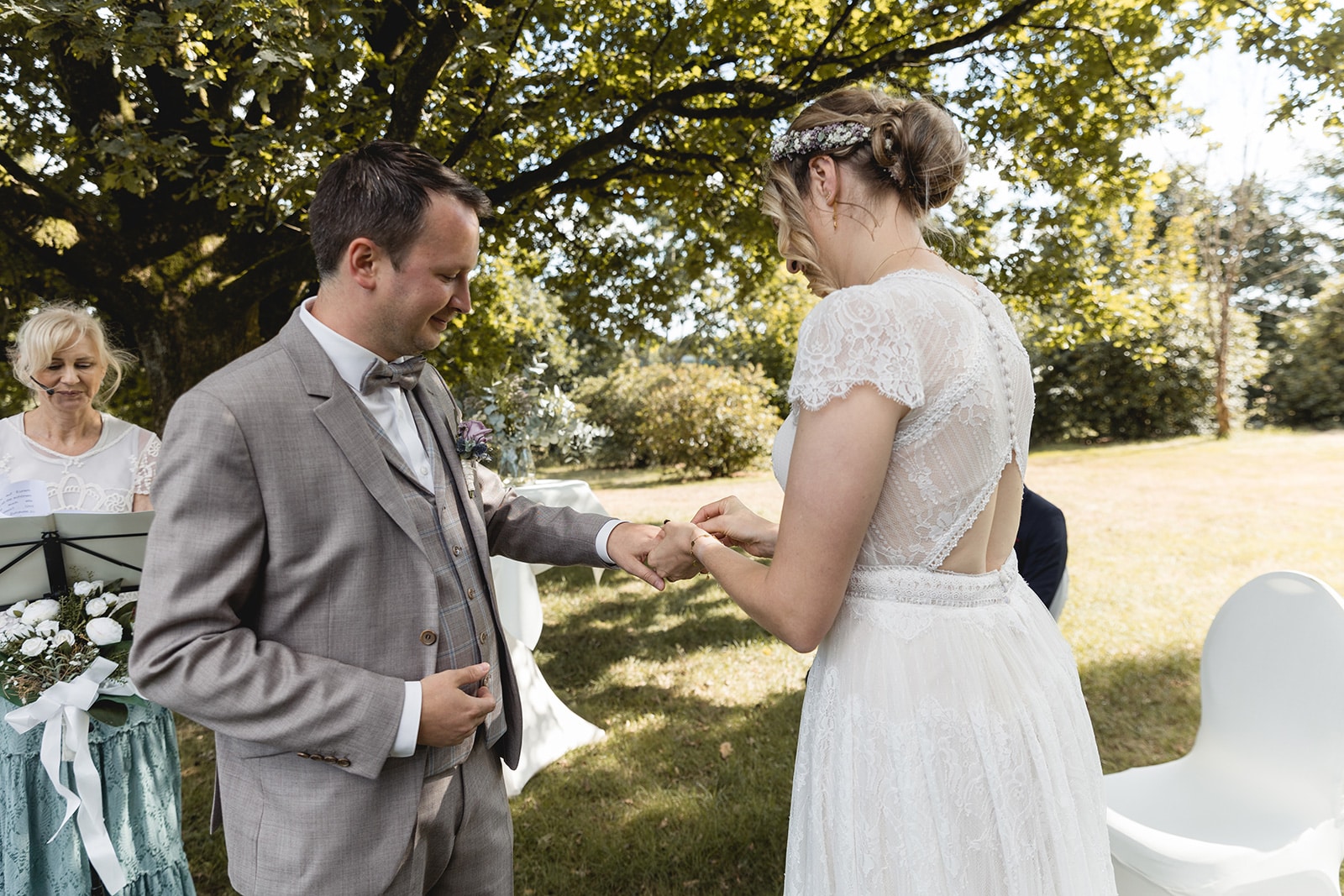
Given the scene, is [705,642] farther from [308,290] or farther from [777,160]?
[777,160]

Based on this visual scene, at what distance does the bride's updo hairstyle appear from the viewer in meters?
1.64

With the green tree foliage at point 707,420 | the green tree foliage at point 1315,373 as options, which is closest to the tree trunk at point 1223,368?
the green tree foliage at point 1315,373

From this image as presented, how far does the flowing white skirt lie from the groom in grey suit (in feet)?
2.35

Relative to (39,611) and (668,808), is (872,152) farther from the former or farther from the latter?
(668,808)

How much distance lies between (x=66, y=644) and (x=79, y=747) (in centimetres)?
31

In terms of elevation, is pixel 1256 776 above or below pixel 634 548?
below

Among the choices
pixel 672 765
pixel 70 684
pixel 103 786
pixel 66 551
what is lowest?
pixel 672 765

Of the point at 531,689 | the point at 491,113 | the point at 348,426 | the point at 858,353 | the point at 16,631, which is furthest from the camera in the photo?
the point at 491,113

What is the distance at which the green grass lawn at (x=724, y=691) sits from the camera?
3562mm

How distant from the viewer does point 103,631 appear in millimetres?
2441

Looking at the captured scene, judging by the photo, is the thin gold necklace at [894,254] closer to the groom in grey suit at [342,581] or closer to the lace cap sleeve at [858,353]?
the lace cap sleeve at [858,353]

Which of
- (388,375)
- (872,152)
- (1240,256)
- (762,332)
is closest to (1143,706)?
(872,152)

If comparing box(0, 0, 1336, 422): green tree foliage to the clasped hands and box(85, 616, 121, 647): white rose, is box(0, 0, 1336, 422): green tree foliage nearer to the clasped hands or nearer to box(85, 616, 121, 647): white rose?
box(85, 616, 121, 647): white rose

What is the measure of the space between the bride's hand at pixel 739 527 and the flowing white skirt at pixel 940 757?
32 cm
